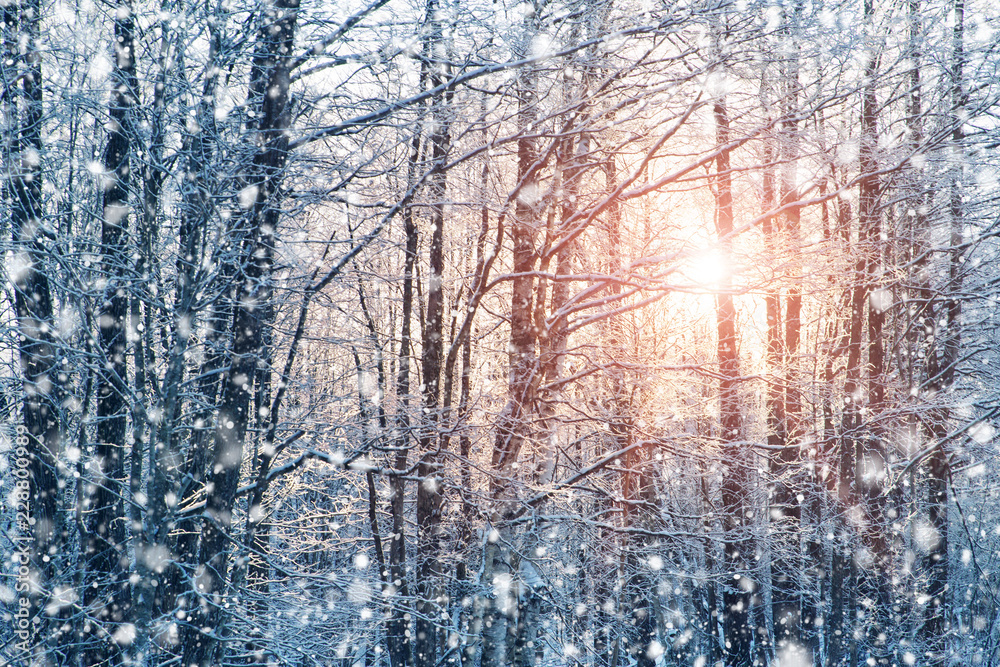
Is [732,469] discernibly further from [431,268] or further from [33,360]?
[33,360]

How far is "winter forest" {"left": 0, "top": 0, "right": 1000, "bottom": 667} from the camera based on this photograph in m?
5.77

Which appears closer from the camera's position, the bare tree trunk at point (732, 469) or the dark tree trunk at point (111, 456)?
the dark tree trunk at point (111, 456)

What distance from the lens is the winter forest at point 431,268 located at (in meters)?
5.77

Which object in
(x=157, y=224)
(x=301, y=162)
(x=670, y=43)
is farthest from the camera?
(x=670, y=43)

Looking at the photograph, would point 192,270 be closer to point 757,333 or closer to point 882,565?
point 757,333

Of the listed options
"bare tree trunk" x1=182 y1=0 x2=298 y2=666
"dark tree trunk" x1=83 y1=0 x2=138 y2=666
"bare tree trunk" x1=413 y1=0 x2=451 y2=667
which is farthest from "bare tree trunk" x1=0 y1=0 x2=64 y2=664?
"bare tree trunk" x1=413 y1=0 x2=451 y2=667

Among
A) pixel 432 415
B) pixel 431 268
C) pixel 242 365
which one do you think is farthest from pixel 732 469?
pixel 242 365

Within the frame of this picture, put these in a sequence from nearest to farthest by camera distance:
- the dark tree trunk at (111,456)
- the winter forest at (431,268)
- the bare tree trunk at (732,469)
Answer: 1. the winter forest at (431,268)
2. the dark tree trunk at (111,456)
3. the bare tree trunk at (732,469)

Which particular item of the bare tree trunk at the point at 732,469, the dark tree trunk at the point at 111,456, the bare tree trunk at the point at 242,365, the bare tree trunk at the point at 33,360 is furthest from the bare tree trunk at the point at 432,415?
the bare tree trunk at the point at 33,360

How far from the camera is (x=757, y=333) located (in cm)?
1294

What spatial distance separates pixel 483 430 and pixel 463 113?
4.07 meters

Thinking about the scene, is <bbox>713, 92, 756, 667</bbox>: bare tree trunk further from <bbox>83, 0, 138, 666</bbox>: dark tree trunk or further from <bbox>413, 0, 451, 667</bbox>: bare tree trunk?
<bbox>83, 0, 138, 666</bbox>: dark tree trunk

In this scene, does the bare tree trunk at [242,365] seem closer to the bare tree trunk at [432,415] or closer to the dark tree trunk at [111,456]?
the dark tree trunk at [111,456]

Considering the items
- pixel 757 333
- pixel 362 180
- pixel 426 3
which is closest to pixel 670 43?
pixel 426 3
